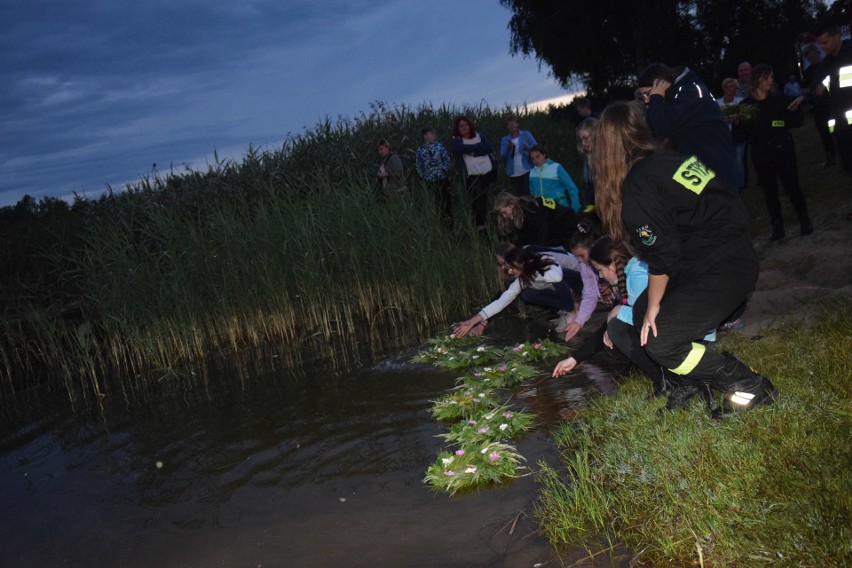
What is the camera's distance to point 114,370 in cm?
1015

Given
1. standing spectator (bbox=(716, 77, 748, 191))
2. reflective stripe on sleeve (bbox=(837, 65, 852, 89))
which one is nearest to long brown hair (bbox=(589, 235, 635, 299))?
reflective stripe on sleeve (bbox=(837, 65, 852, 89))

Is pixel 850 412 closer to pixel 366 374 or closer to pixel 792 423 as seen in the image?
pixel 792 423

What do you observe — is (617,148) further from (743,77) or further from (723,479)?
(743,77)

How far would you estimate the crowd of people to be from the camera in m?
4.11

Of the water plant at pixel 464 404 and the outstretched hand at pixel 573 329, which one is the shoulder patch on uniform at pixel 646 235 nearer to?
the water plant at pixel 464 404

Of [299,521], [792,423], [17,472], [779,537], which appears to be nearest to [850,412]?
[792,423]

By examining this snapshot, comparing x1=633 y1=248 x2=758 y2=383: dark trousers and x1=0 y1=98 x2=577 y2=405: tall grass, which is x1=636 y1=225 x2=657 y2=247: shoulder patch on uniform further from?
x1=0 y1=98 x2=577 y2=405: tall grass

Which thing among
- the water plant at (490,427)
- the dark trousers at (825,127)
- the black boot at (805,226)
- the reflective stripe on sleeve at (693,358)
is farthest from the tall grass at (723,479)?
the dark trousers at (825,127)

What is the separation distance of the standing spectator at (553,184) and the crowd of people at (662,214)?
16 mm

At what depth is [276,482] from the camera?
5.24 m

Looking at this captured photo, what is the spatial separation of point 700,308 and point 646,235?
→ 52cm

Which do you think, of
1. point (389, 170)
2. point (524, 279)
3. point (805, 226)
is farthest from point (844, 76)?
point (389, 170)

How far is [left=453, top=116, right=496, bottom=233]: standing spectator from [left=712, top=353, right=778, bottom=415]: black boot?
8.41m

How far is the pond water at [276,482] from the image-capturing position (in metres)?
4.04
